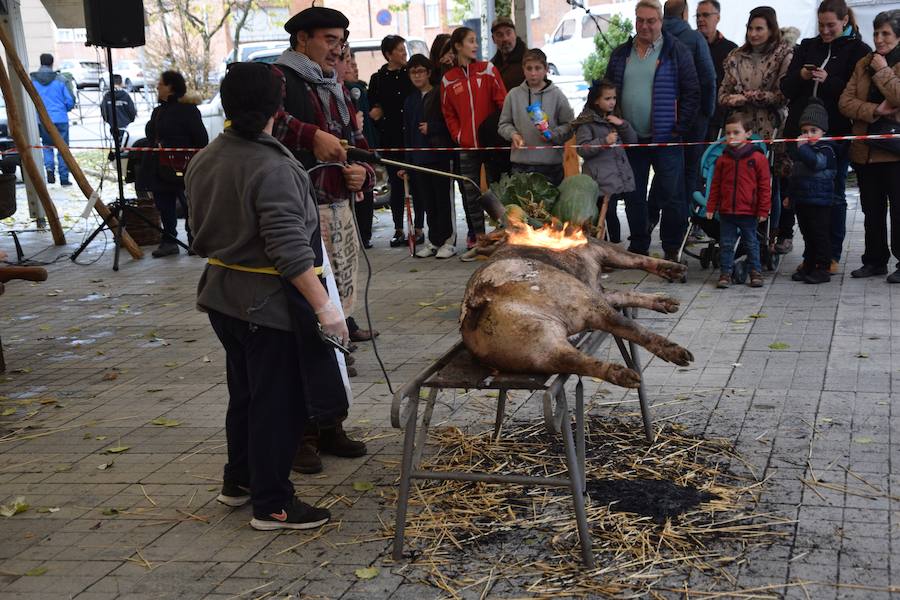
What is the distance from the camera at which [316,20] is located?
555cm

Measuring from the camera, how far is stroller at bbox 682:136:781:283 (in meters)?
8.62

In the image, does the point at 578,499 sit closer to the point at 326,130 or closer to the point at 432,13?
the point at 326,130

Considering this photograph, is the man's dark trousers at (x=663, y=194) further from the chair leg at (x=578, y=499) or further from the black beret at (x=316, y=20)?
the chair leg at (x=578, y=499)

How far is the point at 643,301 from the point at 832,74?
478 cm

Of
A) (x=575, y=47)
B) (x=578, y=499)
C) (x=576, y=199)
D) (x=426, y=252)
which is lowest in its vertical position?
(x=578, y=499)

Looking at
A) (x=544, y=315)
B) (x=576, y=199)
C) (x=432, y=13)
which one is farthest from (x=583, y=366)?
(x=432, y=13)

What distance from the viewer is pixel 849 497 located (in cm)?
422

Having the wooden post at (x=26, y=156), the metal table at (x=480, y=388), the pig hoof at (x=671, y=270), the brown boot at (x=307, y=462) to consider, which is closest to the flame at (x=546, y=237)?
the pig hoof at (x=671, y=270)

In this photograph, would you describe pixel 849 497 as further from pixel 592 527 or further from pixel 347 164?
pixel 347 164

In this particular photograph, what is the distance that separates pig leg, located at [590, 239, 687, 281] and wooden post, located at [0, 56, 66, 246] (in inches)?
366

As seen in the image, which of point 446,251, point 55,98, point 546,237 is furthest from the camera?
point 55,98

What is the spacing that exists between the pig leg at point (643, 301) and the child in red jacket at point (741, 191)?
12.5 feet

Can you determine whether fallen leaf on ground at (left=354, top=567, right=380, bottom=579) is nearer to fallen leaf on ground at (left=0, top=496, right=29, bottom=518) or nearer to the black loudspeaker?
fallen leaf on ground at (left=0, top=496, right=29, bottom=518)

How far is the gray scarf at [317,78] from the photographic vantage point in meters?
5.65
